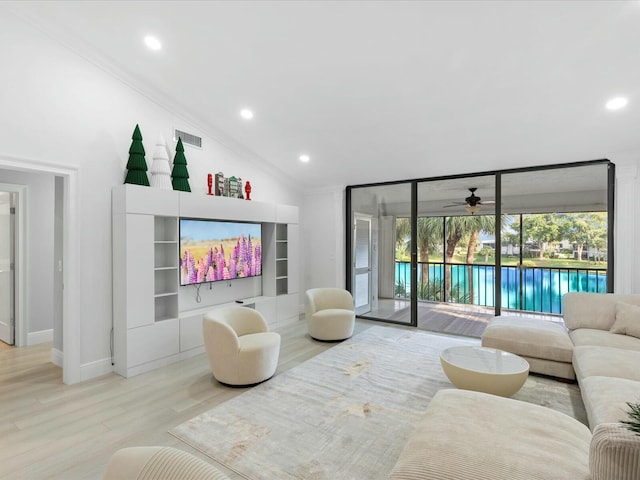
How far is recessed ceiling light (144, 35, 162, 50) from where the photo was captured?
313cm

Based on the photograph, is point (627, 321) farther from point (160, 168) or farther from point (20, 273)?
point (20, 273)

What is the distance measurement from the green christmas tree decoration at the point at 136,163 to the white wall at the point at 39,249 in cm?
180

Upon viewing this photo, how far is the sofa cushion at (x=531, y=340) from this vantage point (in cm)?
320

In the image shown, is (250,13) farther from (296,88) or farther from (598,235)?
(598,235)

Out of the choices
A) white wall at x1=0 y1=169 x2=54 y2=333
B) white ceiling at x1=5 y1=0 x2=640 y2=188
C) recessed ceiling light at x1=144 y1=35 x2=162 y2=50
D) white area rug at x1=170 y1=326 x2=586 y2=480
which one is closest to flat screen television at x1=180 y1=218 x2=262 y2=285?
white ceiling at x1=5 y1=0 x2=640 y2=188

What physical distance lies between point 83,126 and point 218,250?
6.41 ft

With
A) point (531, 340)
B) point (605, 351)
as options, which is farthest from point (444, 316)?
point (605, 351)

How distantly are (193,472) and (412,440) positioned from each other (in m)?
1.09

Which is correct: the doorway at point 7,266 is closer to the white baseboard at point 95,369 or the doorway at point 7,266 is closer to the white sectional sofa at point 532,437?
the white baseboard at point 95,369

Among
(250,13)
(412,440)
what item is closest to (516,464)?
(412,440)

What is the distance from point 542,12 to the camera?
238 centimetres

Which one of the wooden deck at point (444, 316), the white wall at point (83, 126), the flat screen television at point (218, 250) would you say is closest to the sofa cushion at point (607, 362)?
the wooden deck at point (444, 316)

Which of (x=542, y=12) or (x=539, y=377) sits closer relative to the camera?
(x=542, y=12)

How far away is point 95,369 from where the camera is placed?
339 centimetres
